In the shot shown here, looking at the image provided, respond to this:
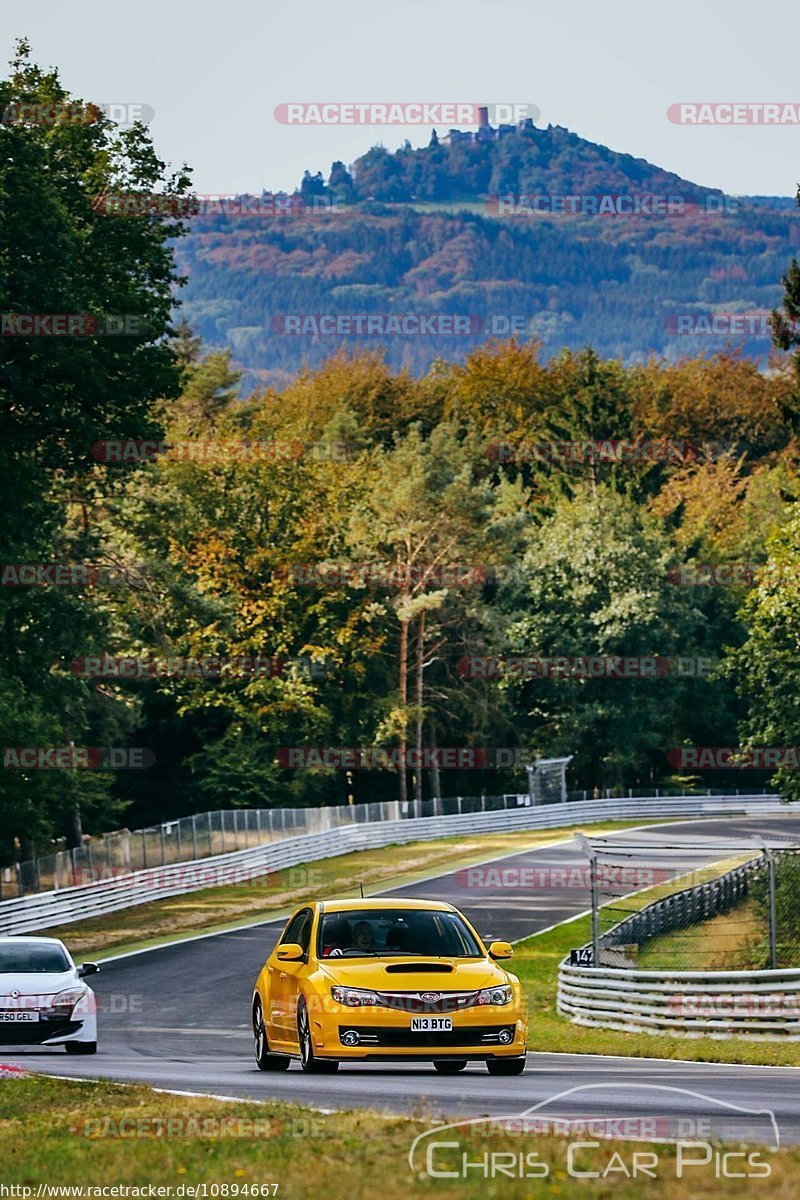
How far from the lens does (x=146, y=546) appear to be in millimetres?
68688

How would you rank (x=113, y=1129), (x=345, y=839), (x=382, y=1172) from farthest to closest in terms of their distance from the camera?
1. (x=345, y=839)
2. (x=113, y=1129)
3. (x=382, y=1172)

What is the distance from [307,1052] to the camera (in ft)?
52.4

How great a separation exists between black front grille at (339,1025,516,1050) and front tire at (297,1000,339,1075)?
1.53 feet

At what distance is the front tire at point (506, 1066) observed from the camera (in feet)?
52.5

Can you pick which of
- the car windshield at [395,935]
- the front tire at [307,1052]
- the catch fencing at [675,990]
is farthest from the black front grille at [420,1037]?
the catch fencing at [675,990]

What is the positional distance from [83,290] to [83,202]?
3.42 metres

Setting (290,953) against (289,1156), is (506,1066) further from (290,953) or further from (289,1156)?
(289,1156)

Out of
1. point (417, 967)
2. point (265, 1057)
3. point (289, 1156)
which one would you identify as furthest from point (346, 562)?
point (289, 1156)

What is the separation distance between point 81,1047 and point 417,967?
23.0ft

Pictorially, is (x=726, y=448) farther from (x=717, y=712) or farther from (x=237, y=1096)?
(x=237, y=1096)

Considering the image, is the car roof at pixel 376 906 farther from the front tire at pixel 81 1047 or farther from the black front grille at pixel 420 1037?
the front tire at pixel 81 1047

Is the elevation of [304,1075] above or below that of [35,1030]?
above

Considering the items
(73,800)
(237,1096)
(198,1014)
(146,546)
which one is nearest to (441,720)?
(146,546)

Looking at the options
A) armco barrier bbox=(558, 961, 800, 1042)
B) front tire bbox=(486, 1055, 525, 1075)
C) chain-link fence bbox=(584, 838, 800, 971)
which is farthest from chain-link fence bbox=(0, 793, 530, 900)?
front tire bbox=(486, 1055, 525, 1075)
